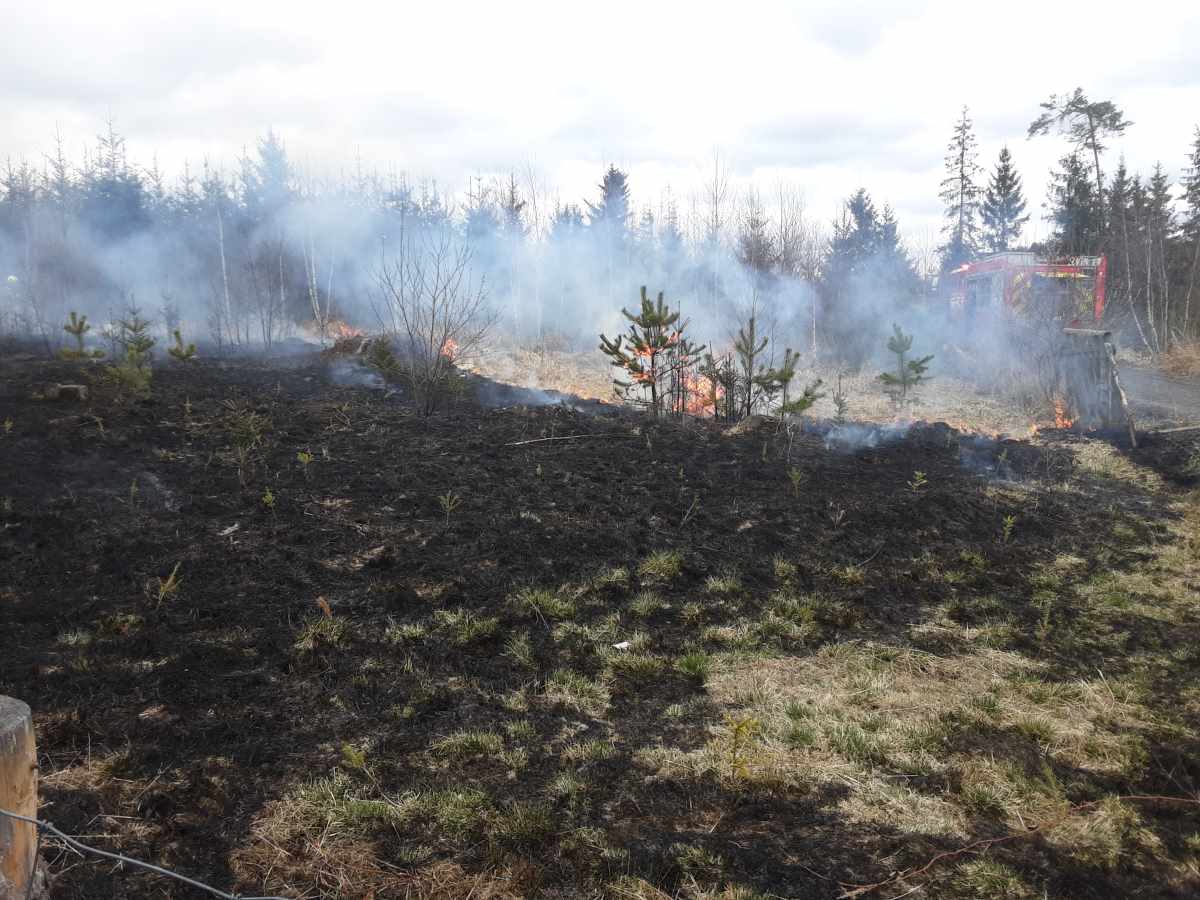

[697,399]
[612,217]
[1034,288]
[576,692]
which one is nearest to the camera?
[576,692]

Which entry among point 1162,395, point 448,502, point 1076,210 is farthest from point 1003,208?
point 448,502

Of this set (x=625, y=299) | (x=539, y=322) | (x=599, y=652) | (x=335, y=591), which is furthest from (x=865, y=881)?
(x=625, y=299)

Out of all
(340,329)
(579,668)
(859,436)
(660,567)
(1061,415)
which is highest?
(340,329)

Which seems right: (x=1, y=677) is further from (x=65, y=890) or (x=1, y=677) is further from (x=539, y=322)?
(x=539, y=322)

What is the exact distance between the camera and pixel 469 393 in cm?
1130

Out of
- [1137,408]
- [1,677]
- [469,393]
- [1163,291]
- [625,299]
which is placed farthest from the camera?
[625,299]

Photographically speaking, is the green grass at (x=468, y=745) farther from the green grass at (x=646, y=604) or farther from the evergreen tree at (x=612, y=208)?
the evergreen tree at (x=612, y=208)

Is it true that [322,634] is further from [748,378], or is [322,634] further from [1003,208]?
[1003,208]

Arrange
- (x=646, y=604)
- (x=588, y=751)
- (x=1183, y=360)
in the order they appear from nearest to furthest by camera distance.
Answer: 1. (x=588, y=751)
2. (x=646, y=604)
3. (x=1183, y=360)

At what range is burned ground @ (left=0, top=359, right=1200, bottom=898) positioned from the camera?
254 cm

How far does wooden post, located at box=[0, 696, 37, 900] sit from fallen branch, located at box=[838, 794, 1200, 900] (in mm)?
2411

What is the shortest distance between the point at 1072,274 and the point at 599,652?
17344 mm

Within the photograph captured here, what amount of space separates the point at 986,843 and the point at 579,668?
2.10 m

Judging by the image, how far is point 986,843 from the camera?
8.37ft
